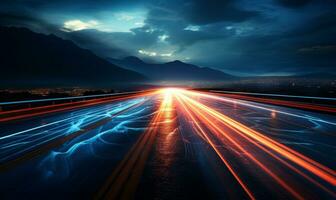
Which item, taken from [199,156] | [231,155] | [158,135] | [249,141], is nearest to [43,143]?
[158,135]

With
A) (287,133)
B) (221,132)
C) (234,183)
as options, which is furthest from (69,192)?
(287,133)

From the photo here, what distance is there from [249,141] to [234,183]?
448 cm

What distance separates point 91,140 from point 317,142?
23.5 ft

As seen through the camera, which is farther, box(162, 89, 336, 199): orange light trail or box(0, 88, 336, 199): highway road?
box(162, 89, 336, 199): orange light trail

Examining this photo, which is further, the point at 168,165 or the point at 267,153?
the point at 267,153

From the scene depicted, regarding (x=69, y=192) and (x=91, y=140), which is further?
(x=91, y=140)

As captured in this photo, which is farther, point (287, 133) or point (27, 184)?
point (287, 133)

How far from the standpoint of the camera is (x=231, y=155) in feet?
26.0

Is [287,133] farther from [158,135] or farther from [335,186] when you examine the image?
[335,186]

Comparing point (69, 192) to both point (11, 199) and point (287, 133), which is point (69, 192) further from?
point (287, 133)

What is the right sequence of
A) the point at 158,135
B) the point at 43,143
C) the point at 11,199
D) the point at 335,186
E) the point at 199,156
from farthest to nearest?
the point at 158,135, the point at 43,143, the point at 199,156, the point at 335,186, the point at 11,199

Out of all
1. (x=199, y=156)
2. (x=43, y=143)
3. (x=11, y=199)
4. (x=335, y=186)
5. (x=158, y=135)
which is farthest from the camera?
(x=158, y=135)

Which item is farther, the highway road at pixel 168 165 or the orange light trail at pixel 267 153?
the orange light trail at pixel 267 153

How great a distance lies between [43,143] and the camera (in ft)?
32.3
